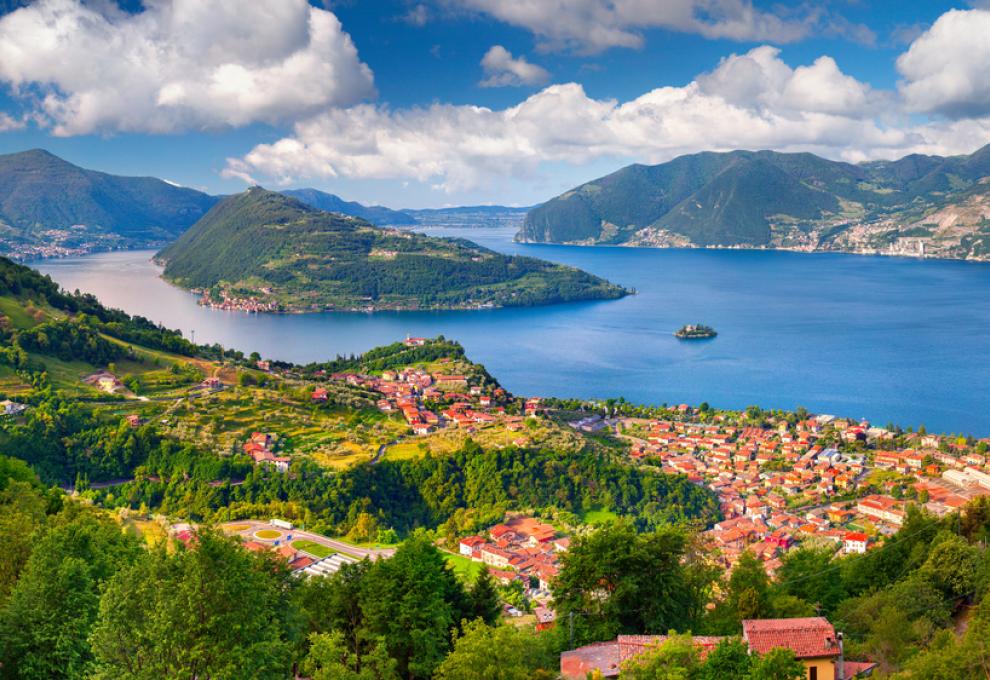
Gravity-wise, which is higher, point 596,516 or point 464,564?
point 464,564

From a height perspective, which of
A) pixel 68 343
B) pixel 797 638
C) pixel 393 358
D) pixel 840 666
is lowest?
pixel 393 358

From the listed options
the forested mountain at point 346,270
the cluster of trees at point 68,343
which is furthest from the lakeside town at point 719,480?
the forested mountain at point 346,270

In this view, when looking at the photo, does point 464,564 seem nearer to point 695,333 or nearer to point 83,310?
point 83,310

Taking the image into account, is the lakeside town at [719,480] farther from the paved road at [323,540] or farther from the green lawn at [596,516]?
the green lawn at [596,516]

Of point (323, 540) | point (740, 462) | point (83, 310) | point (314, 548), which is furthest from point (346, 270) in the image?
point (314, 548)

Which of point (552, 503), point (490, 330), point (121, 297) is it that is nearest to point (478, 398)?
point (552, 503)

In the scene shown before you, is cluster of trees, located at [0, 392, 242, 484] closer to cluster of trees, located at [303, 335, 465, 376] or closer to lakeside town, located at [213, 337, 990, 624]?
lakeside town, located at [213, 337, 990, 624]

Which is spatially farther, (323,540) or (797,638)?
(323,540)
